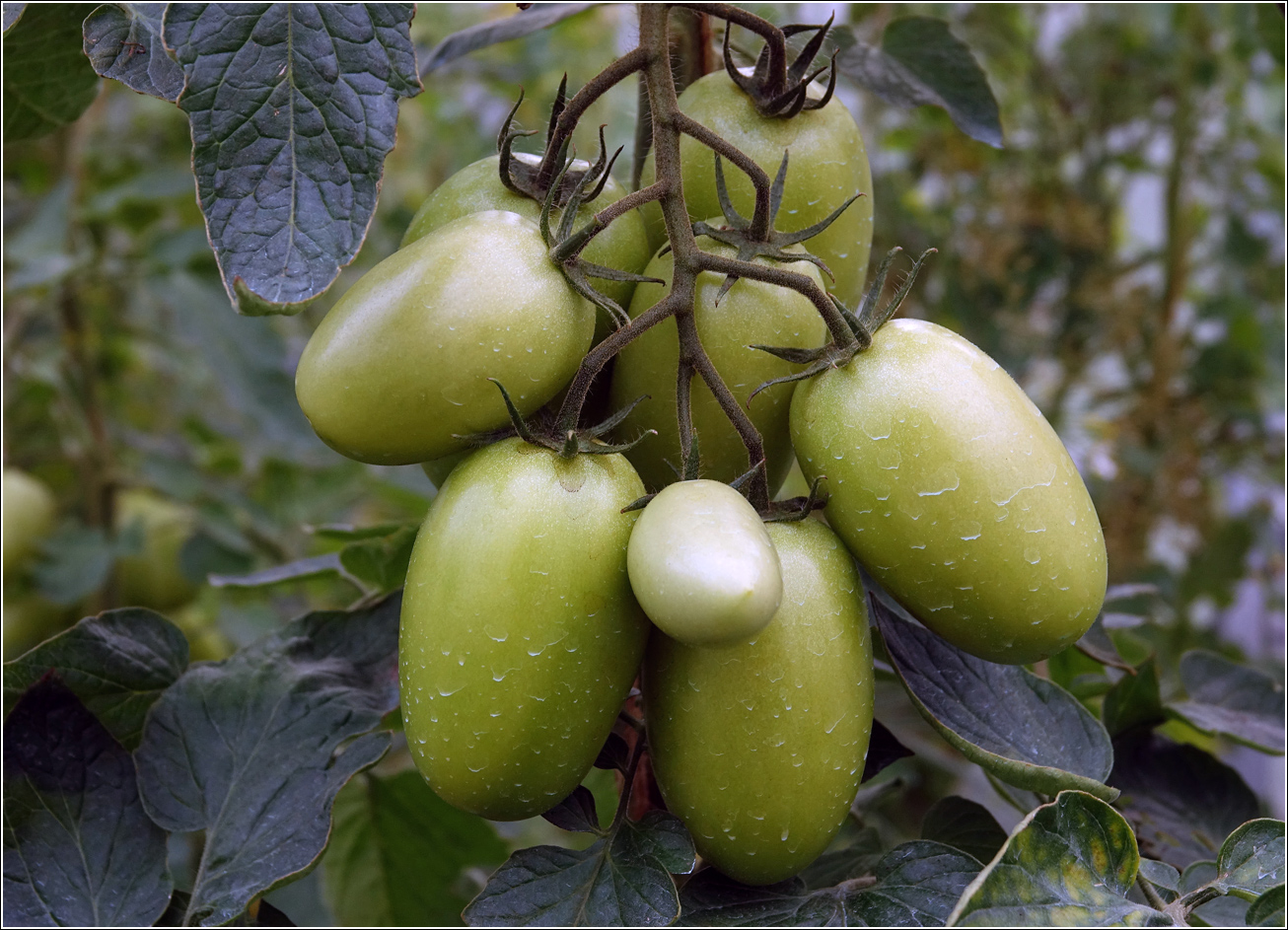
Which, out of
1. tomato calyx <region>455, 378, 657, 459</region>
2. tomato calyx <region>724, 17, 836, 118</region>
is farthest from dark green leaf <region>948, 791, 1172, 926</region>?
tomato calyx <region>724, 17, 836, 118</region>

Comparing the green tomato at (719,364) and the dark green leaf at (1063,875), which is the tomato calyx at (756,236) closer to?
the green tomato at (719,364)

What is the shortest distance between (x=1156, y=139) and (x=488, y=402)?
5.86ft

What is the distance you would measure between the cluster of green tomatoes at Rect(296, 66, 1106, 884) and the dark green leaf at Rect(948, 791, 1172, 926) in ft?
0.26

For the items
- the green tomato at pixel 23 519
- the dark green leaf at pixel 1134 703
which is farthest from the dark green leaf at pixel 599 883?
the green tomato at pixel 23 519

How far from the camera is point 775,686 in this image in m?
0.48

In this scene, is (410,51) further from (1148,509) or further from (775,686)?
(1148,509)

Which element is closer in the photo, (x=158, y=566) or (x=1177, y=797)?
(x=1177, y=797)

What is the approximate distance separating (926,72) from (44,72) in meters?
0.60

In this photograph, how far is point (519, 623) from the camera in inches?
18.5

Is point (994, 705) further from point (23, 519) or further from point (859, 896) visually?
point (23, 519)

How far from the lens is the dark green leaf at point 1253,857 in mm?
516

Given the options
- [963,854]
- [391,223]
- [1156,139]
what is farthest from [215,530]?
[1156,139]

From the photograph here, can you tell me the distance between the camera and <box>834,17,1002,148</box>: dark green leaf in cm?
73

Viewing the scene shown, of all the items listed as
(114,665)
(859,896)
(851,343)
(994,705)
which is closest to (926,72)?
(851,343)
